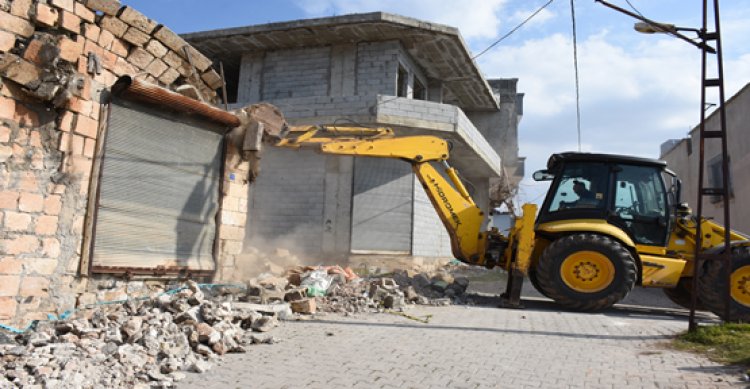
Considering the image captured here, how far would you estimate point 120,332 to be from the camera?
4574mm

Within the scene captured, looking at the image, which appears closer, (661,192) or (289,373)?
(289,373)

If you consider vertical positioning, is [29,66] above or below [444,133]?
below

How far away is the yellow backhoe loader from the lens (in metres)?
7.84

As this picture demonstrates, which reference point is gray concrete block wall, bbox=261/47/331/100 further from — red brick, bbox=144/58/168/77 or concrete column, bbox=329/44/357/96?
red brick, bbox=144/58/168/77

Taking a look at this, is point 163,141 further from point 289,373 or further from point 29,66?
point 289,373

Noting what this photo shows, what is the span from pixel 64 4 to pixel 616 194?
323 inches

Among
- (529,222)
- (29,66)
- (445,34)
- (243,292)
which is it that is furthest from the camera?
(445,34)

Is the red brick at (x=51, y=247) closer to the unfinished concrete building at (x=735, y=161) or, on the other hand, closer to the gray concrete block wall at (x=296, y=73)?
the gray concrete block wall at (x=296, y=73)

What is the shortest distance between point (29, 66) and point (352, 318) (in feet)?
15.1

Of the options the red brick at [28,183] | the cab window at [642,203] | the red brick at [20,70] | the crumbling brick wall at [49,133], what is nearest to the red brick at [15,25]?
the crumbling brick wall at [49,133]

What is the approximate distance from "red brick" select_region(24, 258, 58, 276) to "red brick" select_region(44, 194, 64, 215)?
49cm

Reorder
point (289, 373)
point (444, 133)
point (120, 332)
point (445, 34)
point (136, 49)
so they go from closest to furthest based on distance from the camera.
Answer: point (289, 373) < point (120, 332) < point (136, 49) < point (444, 133) < point (445, 34)

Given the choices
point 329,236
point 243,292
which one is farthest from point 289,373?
point 329,236

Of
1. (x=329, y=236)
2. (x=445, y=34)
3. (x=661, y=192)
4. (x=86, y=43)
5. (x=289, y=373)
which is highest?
(x=445, y=34)
